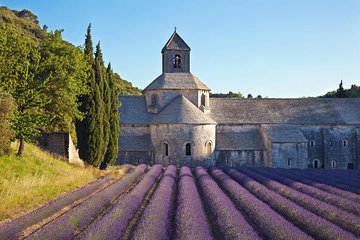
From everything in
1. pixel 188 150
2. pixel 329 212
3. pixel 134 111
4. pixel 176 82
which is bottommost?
pixel 329 212

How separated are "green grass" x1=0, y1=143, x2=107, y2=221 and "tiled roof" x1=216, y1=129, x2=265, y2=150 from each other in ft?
53.5

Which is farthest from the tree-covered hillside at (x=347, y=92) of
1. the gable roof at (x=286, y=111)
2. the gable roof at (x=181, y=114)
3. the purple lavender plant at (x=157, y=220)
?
the purple lavender plant at (x=157, y=220)

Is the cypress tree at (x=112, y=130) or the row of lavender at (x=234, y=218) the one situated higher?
the cypress tree at (x=112, y=130)

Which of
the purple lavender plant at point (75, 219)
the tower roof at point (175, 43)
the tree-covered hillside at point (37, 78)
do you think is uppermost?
the tower roof at point (175, 43)

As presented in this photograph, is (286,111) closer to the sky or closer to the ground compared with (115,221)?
closer to the sky

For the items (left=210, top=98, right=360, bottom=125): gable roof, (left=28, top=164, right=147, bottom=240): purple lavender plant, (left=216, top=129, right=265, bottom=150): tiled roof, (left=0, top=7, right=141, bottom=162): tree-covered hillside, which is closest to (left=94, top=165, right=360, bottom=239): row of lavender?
(left=28, top=164, right=147, bottom=240): purple lavender plant

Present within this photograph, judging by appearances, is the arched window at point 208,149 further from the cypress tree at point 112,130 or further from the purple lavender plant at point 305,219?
the purple lavender plant at point 305,219

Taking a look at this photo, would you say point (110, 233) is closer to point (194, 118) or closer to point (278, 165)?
point (194, 118)

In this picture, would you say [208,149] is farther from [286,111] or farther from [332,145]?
[332,145]

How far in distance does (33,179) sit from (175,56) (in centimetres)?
2774

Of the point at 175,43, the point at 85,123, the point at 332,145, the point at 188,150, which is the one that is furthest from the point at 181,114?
the point at 332,145

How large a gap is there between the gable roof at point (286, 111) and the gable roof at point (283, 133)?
0.64 m

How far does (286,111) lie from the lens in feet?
144

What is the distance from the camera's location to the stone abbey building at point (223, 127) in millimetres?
37625
